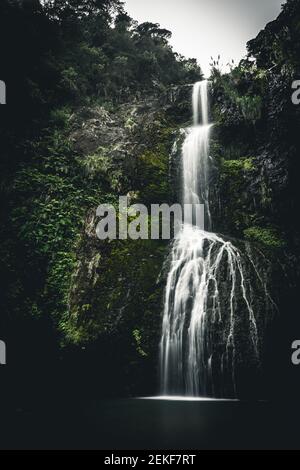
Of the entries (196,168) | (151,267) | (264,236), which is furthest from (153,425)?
(196,168)

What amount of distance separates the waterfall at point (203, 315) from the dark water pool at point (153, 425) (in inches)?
28.1

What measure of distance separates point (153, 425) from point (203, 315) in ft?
11.5

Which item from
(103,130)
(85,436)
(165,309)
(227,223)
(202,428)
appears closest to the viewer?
(85,436)

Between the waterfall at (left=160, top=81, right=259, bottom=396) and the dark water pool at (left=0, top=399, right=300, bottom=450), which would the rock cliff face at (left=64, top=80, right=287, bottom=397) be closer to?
the waterfall at (left=160, top=81, right=259, bottom=396)

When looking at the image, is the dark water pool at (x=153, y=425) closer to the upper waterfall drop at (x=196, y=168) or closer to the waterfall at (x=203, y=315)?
the waterfall at (x=203, y=315)

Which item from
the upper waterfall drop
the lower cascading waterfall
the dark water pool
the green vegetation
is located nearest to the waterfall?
the lower cascading waterfall

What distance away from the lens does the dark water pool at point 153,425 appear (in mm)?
5582

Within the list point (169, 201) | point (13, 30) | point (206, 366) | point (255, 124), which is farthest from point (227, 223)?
point (13, 30)

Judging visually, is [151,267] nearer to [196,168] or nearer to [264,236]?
[264,236]

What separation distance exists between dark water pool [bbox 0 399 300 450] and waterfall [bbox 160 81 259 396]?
71 cm

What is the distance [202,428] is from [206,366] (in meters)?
2.84

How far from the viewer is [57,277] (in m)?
11.1

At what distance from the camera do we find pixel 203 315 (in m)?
9.64

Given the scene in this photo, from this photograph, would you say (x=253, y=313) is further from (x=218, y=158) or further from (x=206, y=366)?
(x=218, y=158)
